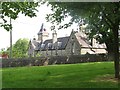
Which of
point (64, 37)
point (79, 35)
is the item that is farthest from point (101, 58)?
point (64, 37)

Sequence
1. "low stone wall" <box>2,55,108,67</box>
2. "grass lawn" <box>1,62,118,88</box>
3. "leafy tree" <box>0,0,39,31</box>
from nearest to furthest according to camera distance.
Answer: "leafy tree" <box>0,0,39,31</box>
"grass lawn" <box>1,62,118,88</box>
"low stone wall" <box>2,55,108,67</box>

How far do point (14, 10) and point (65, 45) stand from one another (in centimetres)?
7668

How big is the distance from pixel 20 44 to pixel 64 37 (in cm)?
3362

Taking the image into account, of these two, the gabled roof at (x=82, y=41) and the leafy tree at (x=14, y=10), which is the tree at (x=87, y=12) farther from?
the gabled roof at (x=82, y=41)

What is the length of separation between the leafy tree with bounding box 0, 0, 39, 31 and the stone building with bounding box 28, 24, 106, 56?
177 ft

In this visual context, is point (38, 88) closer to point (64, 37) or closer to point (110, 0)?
point (110, 0)

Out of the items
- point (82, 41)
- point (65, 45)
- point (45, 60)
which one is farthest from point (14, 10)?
point (65, 45)

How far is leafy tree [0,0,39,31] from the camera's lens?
11.7 m

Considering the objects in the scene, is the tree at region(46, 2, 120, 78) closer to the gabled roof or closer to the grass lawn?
the grass lawn

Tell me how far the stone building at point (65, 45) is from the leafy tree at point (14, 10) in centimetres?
5381

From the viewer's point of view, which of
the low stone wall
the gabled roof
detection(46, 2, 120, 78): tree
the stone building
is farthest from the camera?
the stone building

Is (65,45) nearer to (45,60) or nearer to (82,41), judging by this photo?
(82,41)

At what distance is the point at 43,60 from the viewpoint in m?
47.2

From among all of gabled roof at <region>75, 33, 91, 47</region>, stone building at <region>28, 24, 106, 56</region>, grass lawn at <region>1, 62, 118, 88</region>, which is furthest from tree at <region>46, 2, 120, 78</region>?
gabled roof at <region>75, 33, 91, 47</region>
